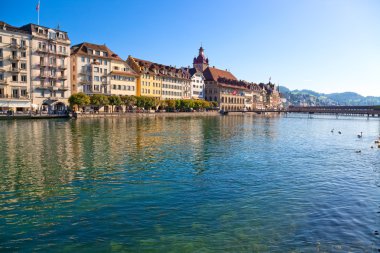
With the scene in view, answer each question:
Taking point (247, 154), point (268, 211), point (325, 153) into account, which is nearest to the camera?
point (268, 211)

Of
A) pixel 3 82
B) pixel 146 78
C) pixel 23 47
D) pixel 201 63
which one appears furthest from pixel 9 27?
pixel 201 63

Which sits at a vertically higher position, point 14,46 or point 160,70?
point 160,70

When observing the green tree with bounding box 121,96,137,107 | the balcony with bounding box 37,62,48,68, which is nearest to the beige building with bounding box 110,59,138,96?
the green tree with bounding box 121,96,137,107

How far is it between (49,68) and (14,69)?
10418mm

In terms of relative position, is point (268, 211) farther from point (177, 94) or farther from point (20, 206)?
point (177, 94)

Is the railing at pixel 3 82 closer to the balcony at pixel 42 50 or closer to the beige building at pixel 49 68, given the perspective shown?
the beige building at pixel 49 68

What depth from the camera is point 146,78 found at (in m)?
131

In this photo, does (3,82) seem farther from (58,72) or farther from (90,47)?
(90,47)

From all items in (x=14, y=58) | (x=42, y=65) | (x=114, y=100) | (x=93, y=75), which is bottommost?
(x=114, y=100)

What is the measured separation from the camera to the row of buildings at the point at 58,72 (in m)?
85.1

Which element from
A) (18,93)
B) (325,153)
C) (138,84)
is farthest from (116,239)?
(138,84)

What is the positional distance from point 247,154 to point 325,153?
30.3 ft

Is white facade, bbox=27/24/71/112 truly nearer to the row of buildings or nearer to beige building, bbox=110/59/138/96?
the row of buildings

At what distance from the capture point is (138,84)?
12762cm
